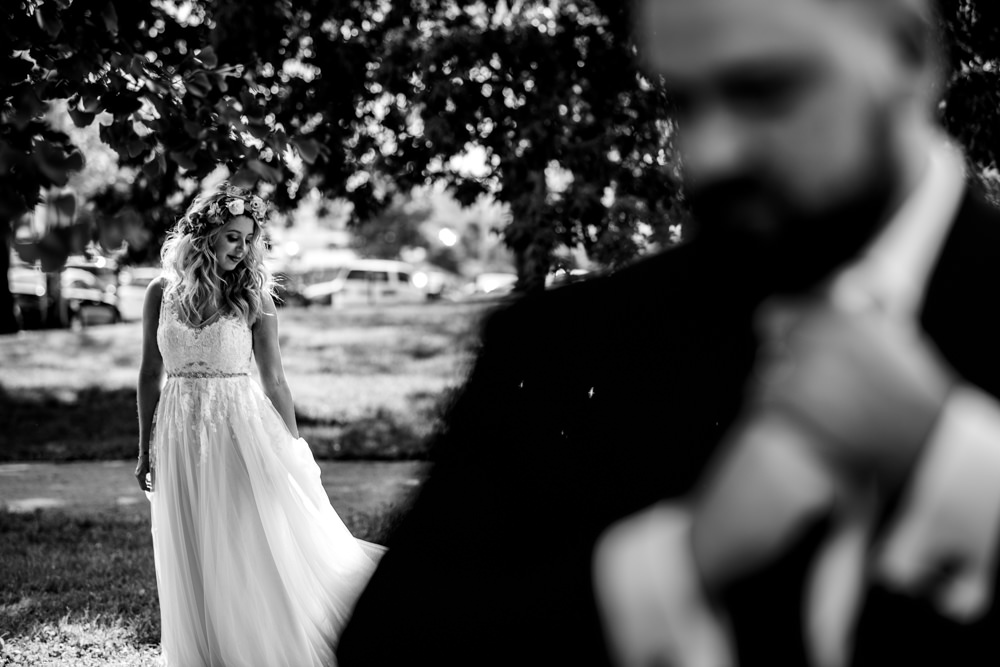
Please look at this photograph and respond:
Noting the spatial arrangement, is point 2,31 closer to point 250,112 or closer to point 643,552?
point 250,112

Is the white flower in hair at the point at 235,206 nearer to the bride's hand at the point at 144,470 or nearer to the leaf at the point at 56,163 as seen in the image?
the bride's hand at the point at 144,470

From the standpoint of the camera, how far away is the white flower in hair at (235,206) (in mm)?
5223

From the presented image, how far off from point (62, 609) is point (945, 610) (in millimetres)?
6424

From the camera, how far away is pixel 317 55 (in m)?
9.62

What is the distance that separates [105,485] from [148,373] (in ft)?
17.1

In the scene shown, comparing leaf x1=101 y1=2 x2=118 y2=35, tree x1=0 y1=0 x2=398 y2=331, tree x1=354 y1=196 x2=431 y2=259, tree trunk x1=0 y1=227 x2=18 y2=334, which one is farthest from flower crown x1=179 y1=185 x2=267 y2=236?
tree x1=354 y1=196 x2=431 y2=259

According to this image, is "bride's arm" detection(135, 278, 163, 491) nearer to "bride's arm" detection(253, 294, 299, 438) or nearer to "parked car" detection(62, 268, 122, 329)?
"bride's arm" detection(253, 294, 299, 438)

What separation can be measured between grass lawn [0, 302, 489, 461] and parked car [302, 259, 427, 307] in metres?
8.54

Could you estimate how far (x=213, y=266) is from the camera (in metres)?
5.20

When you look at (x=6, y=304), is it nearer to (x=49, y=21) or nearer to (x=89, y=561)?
(x=89, y=561)

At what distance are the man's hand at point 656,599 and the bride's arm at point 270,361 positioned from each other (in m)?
4.65

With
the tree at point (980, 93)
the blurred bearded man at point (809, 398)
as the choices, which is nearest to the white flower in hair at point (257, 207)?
the tree at point (980, 93)

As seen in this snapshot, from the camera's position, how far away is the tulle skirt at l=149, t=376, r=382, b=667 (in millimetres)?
4918

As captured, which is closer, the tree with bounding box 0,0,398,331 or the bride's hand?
the tree with bounding box 0,0,398,331
